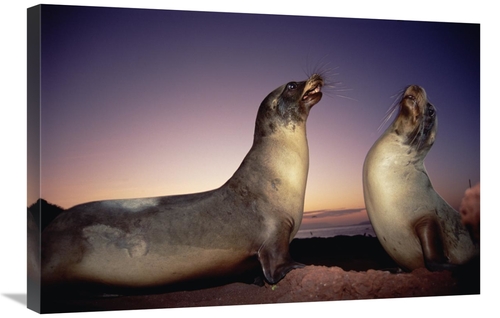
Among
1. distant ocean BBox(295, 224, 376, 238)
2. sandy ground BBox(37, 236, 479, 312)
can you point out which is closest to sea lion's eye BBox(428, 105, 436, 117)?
distant ocean BBox(295, 224, 376, 238)

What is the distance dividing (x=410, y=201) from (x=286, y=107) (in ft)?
5.29

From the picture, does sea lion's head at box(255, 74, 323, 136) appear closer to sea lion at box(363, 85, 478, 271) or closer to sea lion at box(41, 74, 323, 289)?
sea lion at box(41, 74, 323, 289)

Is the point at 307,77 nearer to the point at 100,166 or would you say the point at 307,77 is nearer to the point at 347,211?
the point at 347,211

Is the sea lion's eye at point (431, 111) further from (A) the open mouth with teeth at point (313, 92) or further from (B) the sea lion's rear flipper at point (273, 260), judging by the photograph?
(B) the sea lion's rear flipper at point (273, 260)

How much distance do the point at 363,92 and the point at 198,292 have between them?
9.02 feet

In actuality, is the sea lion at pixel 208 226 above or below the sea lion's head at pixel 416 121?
below

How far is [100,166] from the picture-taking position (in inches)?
353

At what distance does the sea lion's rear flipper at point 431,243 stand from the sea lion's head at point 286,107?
161 cm

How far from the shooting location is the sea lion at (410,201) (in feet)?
32.0

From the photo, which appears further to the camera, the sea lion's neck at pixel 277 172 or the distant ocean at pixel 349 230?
the distant ocean at pixel 349 230

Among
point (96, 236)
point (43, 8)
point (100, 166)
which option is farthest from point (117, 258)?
point (43, 8)

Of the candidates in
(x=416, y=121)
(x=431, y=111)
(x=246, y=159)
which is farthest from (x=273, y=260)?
(x=431, y=111)

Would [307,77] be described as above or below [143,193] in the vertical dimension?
above

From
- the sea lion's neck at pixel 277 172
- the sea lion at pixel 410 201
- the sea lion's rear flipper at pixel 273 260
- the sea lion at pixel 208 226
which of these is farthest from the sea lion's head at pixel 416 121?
the sea lion's rear flipper at pixel 273 260
